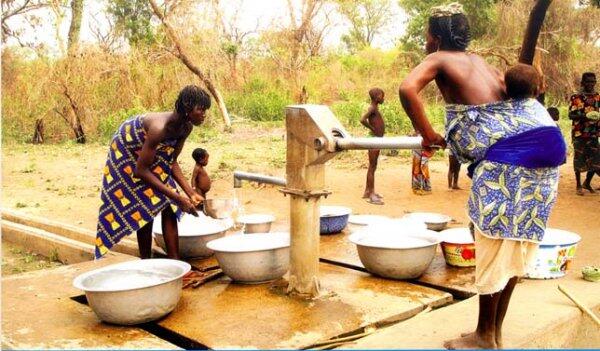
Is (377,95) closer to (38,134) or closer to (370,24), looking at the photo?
(38,134)

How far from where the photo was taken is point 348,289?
3.03m

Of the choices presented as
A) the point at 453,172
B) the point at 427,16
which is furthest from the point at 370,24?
the point at 453,172

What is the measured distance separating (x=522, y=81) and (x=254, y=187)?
5568 mm

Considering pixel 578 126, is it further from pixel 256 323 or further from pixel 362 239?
pixel 256 323

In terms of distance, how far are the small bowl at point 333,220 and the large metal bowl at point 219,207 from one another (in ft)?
2.19

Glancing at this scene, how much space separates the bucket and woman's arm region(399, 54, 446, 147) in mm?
1374

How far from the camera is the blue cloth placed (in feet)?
6.66

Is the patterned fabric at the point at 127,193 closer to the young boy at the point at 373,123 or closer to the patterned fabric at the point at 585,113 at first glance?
the young boy at the point at 373,123

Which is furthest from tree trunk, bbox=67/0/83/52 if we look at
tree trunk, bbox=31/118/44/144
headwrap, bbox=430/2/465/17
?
Answer: headwrap, bbox=430/2/465/17

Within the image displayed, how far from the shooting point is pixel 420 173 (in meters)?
6.97

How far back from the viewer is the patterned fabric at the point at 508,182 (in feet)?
6.75

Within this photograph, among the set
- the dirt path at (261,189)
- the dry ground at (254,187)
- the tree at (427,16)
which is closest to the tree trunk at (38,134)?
the dry ground at (254,187)

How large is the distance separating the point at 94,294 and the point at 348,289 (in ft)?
4.19

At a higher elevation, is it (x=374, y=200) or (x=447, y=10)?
(x=447, y=10)
